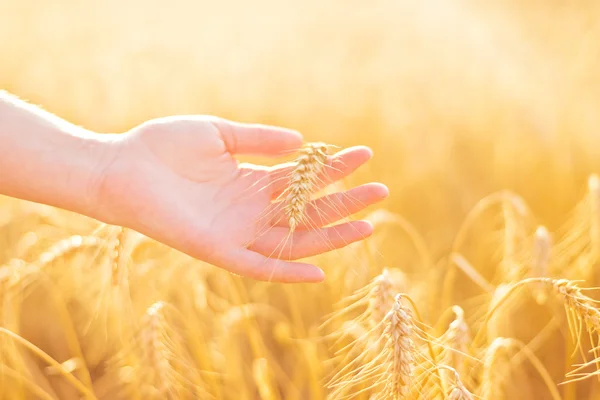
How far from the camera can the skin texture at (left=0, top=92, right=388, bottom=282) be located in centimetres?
148

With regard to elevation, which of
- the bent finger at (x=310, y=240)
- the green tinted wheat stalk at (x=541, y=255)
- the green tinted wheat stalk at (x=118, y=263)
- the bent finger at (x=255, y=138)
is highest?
the bent finger at (x=255, y=138)

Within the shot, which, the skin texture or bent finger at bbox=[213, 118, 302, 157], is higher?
bent finger at bbox=[213, 118, 302, 157]

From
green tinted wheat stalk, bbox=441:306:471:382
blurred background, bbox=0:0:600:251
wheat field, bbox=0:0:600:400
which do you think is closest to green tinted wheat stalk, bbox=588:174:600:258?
wheat field, bbox=0:0:600:400

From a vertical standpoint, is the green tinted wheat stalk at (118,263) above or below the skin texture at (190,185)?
below

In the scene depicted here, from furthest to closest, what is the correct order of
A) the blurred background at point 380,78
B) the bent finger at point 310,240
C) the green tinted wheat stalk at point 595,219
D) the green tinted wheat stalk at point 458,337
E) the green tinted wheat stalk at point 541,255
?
the blurred background at point 380,78
the green tinted wheat stalk at point 595,219
the green tinted wheat stalk at point 541,255
the bent finger at point 310,240
the green tinted wheat stalk at point 458,337

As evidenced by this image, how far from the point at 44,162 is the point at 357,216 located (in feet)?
3.09

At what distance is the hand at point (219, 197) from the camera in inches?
56.9

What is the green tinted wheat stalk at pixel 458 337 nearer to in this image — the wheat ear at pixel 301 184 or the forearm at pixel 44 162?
the wheat ear at pixel 301 184

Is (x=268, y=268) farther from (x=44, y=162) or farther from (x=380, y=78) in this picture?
(x=380, y=78)

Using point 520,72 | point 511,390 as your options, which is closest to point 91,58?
point 520,72

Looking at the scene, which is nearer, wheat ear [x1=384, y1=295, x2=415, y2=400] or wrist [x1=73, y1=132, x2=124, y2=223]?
wheat ear [x1=384, y1=295, x2=415, y2=400]

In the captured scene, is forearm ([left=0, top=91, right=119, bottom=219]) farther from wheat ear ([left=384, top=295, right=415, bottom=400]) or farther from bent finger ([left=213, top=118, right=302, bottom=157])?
wheat ear ([left=384, top=295, right=415, bottom=400])

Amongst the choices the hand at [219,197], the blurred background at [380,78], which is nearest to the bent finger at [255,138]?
the hand at [219,197]

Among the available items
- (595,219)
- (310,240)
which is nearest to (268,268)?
(310,240)
